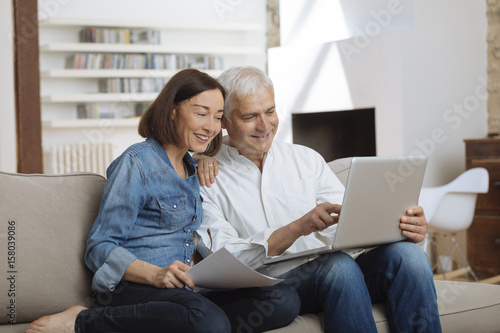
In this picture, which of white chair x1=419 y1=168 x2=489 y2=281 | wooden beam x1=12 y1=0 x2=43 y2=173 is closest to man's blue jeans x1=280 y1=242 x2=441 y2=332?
white chair x1=419 y1=168 x2=489 y2=281

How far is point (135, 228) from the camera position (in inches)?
69.4

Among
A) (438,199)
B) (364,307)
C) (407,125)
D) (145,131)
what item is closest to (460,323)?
(364,307)

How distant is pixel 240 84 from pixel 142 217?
22.1 inches

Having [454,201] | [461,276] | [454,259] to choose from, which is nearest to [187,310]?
[454,201]

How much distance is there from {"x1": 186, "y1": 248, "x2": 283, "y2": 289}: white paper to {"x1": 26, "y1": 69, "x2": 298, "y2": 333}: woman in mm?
44

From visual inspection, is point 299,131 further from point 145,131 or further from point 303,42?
point 145,131

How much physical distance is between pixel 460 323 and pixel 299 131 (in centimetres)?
325

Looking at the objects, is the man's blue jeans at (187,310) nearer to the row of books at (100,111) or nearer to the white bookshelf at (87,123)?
the white bookshelf at (87,123)

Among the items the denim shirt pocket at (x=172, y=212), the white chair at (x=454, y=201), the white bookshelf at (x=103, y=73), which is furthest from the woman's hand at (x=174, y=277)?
the white bookshelf at (x=103, y=73)

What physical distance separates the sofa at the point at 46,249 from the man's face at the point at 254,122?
0.46 m

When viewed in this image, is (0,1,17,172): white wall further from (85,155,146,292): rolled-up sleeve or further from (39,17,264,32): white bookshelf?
(85,155,146,292): rolled-up sleeve

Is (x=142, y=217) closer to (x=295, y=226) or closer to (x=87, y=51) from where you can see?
(x=295, y=226)

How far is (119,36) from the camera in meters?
7.01

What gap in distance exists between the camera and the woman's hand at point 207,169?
2014mm
